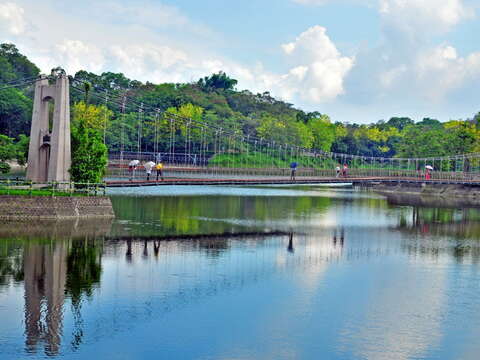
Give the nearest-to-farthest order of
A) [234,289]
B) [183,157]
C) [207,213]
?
[234,289] < [207,213] < [183,157]

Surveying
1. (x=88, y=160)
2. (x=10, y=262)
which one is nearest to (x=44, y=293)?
(x=10, y=262)

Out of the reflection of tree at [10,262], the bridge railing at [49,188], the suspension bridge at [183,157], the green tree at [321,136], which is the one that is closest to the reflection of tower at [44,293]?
the reflection of tree at [10,262]

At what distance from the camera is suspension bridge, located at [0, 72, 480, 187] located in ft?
140

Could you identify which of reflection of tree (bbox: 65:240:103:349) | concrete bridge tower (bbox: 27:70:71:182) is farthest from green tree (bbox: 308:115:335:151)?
reflection of tree (bbox: 65:240:103:349)

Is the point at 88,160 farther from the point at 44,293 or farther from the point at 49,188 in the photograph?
the point at 44,293

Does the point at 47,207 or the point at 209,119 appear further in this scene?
the point at 209,119

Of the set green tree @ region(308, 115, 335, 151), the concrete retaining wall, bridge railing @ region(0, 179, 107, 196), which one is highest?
green tree @ region(308, 115, 335, 151)

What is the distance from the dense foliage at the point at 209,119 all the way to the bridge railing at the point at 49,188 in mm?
21294

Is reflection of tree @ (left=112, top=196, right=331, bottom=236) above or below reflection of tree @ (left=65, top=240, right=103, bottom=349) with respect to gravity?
above

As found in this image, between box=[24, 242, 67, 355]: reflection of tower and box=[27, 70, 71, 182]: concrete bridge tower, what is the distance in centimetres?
958

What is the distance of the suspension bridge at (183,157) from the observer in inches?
1677

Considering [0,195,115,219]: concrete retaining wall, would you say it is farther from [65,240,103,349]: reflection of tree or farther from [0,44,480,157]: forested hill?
[0,44,480,157]: forested hill

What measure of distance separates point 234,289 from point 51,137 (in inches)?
759

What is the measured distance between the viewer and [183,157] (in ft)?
243
